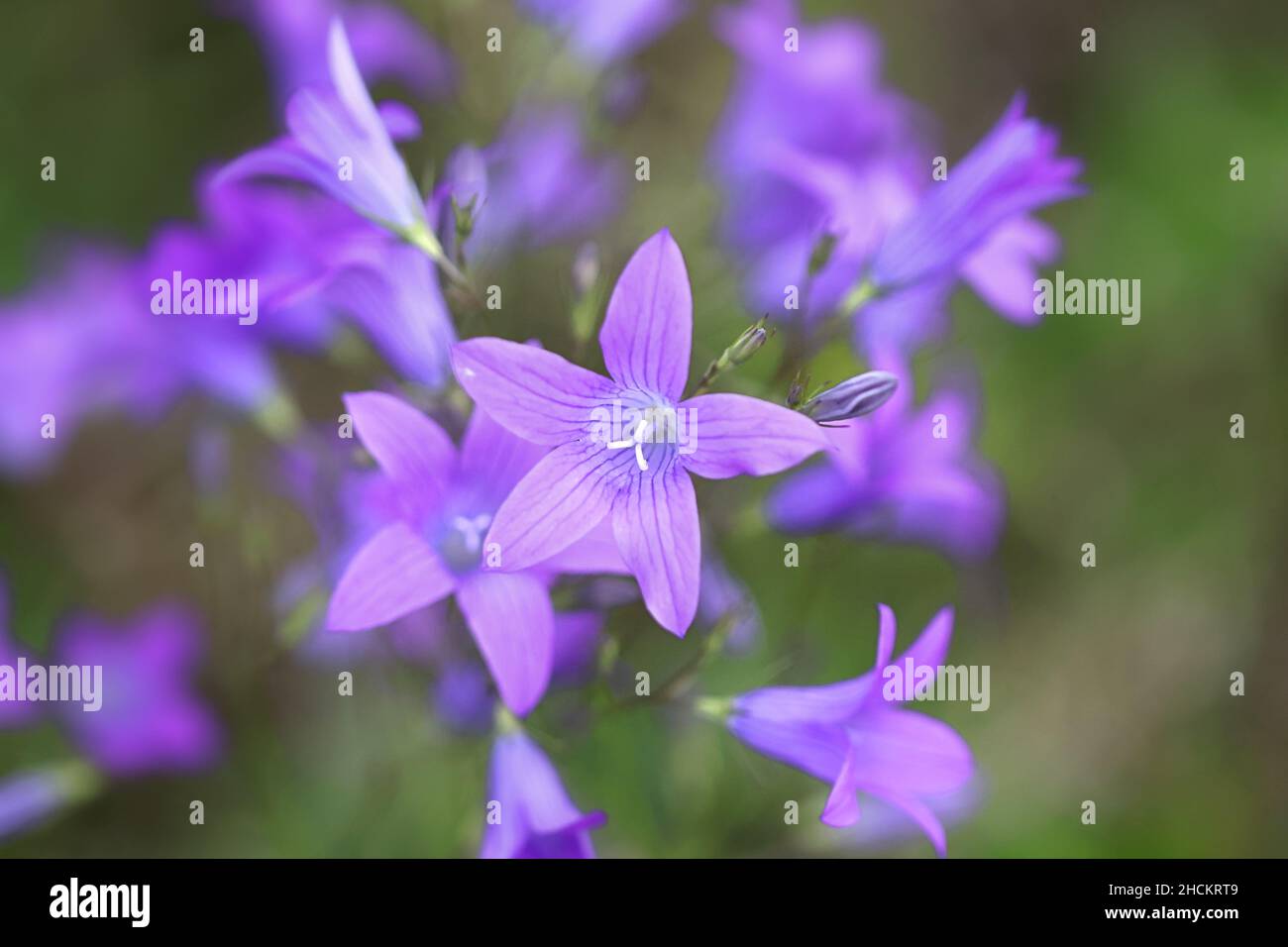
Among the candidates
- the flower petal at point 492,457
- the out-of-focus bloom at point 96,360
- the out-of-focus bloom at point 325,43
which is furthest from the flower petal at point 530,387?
the out-of-focus bloom at point 325,43

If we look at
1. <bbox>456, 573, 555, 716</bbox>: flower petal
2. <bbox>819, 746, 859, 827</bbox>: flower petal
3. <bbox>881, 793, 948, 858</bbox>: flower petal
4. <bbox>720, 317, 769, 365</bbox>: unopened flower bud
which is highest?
<bbox>720, 317, 769, 365</bbox>: unopened flower bud

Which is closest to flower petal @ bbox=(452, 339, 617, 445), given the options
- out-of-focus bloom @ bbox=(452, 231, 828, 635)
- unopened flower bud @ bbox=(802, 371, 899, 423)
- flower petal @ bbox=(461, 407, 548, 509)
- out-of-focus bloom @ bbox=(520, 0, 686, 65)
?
out-of-focus bloom @ bbox=(452, 231, 828, 635)

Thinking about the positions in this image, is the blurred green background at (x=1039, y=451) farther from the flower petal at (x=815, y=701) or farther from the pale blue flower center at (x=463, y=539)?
the pale blue flower center at (x=463, y=539)

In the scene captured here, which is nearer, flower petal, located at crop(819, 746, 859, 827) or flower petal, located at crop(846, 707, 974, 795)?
flower petal, located at crop(819, 746, 859, 827)

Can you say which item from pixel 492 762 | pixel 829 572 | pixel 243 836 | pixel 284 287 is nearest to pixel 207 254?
pixel 284 287

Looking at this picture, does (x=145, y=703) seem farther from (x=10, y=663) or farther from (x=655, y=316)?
(x=655, y=316)

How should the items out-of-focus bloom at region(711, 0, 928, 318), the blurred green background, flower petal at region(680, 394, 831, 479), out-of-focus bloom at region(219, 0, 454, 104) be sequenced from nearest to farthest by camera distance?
1. flower petal at region(680, 394, 831, 479)
2. out-of-focus bloom at region(711, 0, 928, 318)
3. out-of-focus bloom at region(219, 0, 454, 104)
4. the blurred green background

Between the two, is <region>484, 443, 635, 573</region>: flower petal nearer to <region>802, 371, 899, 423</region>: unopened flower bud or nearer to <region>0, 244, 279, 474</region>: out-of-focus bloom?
<region>802, 371, 899, 423</region>: unopened flower bud

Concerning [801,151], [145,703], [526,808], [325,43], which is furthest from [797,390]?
[145,703]

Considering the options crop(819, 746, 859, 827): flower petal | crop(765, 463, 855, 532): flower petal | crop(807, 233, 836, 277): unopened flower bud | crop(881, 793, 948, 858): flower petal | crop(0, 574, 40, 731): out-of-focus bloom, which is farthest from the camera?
crop(0, 574, 40, 731): out-of-focus bloom
